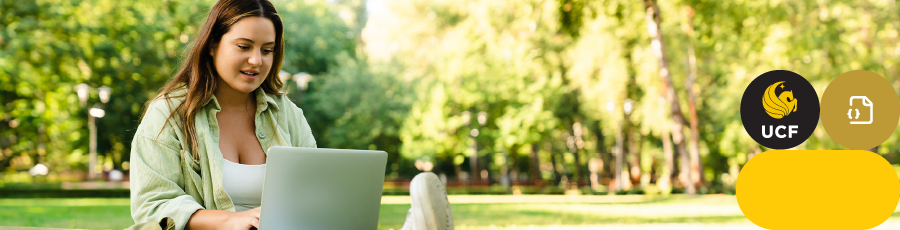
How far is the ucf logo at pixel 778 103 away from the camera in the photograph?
927 centimetres

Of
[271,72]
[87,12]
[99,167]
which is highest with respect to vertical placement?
[87,12]

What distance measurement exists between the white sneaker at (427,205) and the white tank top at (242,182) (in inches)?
20.1

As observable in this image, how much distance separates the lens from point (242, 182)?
6.98ft

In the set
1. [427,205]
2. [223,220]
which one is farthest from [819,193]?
[223,220]

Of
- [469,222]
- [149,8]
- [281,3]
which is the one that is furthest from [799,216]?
[281,3]

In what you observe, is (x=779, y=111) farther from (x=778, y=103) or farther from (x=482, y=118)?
(x=482, y=118)

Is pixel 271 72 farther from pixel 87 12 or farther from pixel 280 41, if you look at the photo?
pixel 87 12

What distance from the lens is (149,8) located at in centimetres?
1864

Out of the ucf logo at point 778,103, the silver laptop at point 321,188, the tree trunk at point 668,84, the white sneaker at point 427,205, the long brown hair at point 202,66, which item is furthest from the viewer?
the tree trunk at point 668,84

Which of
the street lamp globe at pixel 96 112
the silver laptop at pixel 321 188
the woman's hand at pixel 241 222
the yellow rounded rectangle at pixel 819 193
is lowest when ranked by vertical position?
the yellow rounded rectangle at pixel 819 193

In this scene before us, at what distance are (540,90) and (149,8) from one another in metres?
12.7

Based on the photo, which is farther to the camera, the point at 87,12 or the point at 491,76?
the point at 491,76

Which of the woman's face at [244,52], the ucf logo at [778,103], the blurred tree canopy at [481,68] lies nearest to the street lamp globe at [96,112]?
the blurred tree canopy at [481,68]

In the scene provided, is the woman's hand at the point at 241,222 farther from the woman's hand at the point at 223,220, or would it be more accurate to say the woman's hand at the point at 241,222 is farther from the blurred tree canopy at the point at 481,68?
the blurred tree canopy at the point at 481,68
